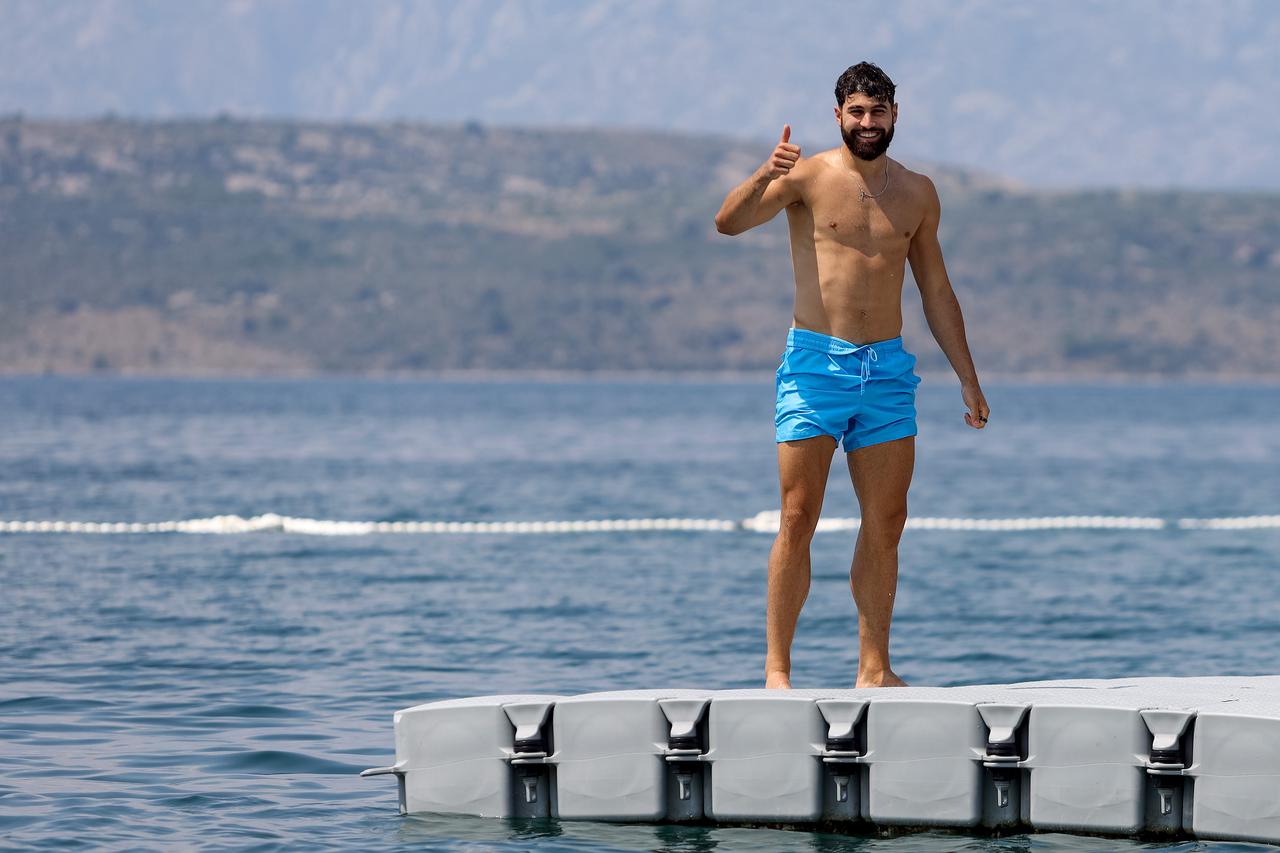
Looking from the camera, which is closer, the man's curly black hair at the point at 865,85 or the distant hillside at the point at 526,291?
the man's curly black hair at the point at 865,85

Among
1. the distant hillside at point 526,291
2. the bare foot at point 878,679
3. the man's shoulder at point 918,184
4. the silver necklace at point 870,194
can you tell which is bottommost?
the bare foot at point 878,679

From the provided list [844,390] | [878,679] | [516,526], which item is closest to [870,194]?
[844,390]

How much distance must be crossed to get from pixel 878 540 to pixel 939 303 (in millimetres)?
1136

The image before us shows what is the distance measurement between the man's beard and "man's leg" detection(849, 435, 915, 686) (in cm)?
123

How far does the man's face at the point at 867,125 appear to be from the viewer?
8836 mm

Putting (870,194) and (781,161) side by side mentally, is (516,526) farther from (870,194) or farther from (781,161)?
(781,161)

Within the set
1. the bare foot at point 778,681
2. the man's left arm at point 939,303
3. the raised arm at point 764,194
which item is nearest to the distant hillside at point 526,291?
the man's left arm at point 939,303

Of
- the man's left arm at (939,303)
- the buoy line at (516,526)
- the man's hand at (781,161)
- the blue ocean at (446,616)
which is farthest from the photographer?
the buoy line at (516,526)

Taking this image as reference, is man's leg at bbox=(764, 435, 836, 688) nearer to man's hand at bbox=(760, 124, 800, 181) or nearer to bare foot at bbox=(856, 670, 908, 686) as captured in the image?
bare foot at bbox=(856, 670, 908, 686)

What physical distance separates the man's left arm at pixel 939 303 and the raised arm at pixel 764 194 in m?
0.67

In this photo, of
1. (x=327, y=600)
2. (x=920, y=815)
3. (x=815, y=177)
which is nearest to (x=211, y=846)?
(x=920, y=815)

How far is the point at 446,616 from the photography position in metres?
18.4

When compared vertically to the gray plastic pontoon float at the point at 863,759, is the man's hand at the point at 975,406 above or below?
above

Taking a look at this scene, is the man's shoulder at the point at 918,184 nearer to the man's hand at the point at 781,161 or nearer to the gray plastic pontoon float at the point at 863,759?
the man's hand at the point at 781,161
